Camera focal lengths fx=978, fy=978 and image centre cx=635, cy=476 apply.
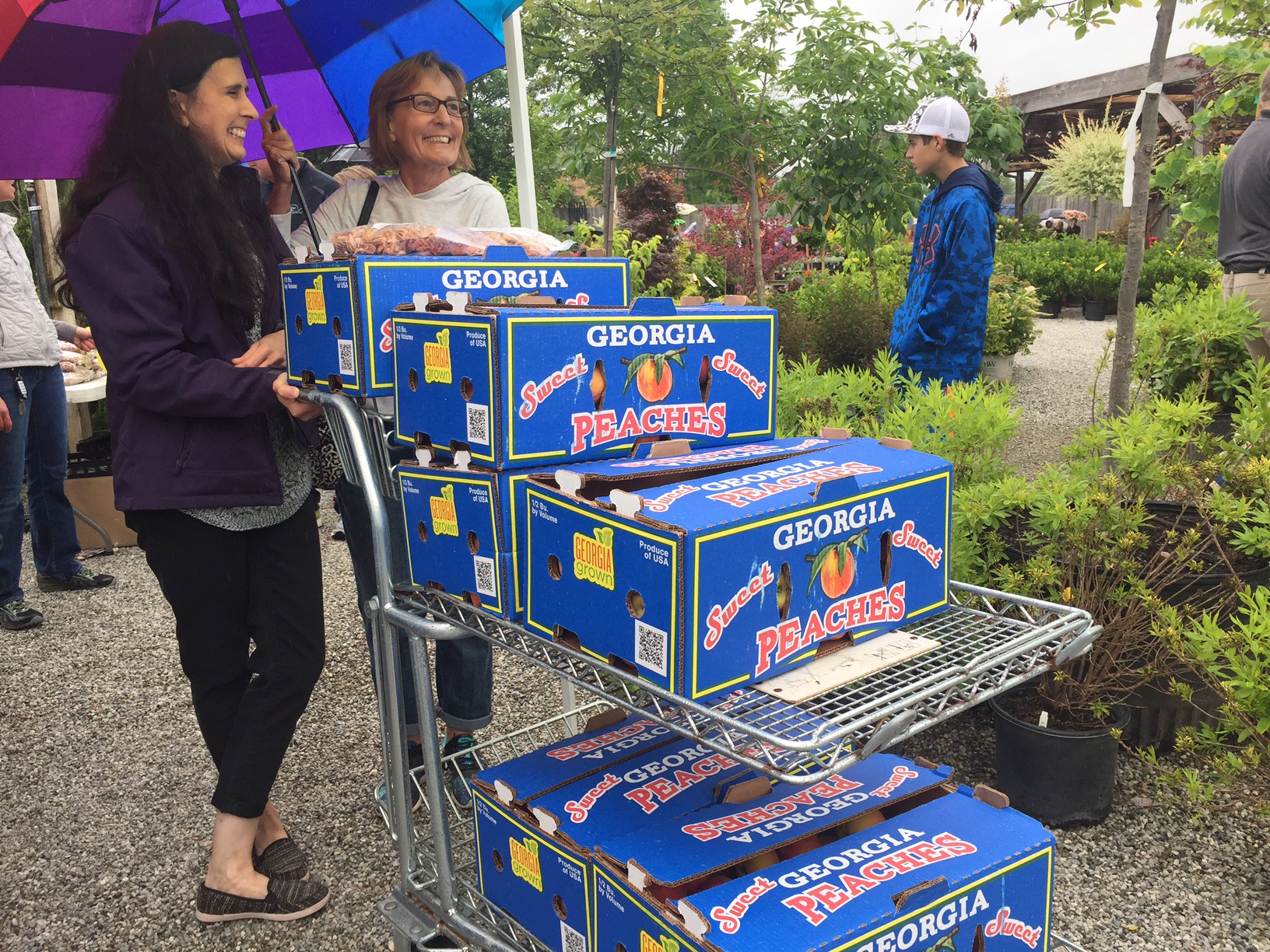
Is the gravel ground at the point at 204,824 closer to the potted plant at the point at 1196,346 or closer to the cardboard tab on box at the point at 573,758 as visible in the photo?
the cardboard tab on box at the point at 573,758

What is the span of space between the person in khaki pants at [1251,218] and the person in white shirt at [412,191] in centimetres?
347

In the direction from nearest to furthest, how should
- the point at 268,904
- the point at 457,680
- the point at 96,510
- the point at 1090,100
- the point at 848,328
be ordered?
the point at 268,904
the point at 457,680
the point at 96,510
the point at 848,328
the point at 1090,100

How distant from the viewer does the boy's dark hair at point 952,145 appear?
13.0 ft

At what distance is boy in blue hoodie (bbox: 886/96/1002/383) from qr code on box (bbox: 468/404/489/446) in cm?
279

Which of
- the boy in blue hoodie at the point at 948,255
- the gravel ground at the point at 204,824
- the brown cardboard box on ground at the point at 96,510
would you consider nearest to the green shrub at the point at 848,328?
the boy in blue hoodie at the point at 948,255

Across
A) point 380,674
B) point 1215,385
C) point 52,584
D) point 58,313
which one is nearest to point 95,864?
point 380,674

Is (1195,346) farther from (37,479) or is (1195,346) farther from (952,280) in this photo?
(37,479)

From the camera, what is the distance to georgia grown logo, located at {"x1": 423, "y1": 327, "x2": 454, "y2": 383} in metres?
1.59

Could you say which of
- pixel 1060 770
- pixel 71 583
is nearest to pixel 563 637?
pixel 1060 770

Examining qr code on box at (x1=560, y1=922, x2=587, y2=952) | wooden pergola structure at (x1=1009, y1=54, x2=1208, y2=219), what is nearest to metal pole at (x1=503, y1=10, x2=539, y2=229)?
qr code on box at (x1=560, y1=922, x2=587, y2=952)

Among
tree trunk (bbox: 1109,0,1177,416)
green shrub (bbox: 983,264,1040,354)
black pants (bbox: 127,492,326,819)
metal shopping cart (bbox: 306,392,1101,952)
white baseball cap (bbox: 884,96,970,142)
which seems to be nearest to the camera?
metal shopping cart (bbox: 306,392,1101,952)

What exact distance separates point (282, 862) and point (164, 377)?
129 centimetres

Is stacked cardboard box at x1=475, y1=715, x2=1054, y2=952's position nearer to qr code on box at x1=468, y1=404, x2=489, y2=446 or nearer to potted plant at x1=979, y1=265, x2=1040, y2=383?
qr code on box at x1=468, y1=404, x2=489, y2=446

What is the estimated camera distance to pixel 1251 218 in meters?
4.36
